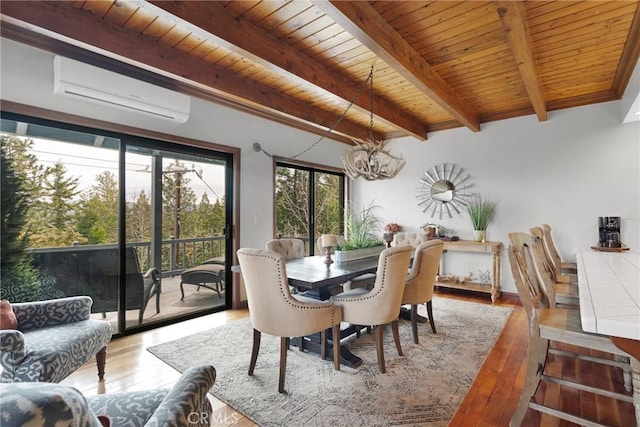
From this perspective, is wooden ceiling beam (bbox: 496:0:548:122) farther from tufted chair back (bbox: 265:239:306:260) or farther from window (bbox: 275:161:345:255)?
window (bbox: 275:161:345:255)

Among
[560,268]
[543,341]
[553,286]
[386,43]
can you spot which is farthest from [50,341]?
[560,268]

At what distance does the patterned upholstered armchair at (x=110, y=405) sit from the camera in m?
0.53

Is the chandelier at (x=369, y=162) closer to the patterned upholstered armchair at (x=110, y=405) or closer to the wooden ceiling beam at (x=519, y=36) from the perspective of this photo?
the wooden ceiling beam at (x=519, y=36)

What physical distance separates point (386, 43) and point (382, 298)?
1.89m

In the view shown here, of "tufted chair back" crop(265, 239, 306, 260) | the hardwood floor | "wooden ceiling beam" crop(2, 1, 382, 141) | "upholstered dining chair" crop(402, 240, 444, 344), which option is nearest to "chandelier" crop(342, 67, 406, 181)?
"upholstered dining chair" crop(402, 240, 444, 344)

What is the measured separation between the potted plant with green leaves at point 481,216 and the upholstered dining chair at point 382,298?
2.80m

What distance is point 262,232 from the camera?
427 centimetres

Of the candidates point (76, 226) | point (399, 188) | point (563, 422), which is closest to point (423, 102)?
point (399, 188)

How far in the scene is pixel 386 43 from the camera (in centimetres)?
237

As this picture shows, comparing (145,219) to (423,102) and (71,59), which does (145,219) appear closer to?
(71,59)

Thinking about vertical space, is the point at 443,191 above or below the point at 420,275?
above

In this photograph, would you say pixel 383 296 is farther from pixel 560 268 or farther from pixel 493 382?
pixel 560 268

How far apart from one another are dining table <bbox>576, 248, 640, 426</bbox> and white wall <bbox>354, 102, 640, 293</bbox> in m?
2.30

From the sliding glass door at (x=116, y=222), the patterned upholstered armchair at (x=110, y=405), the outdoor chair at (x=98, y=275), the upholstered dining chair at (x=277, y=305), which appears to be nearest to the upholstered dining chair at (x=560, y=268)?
the upholstered dining chair at (x=277, y=305)
